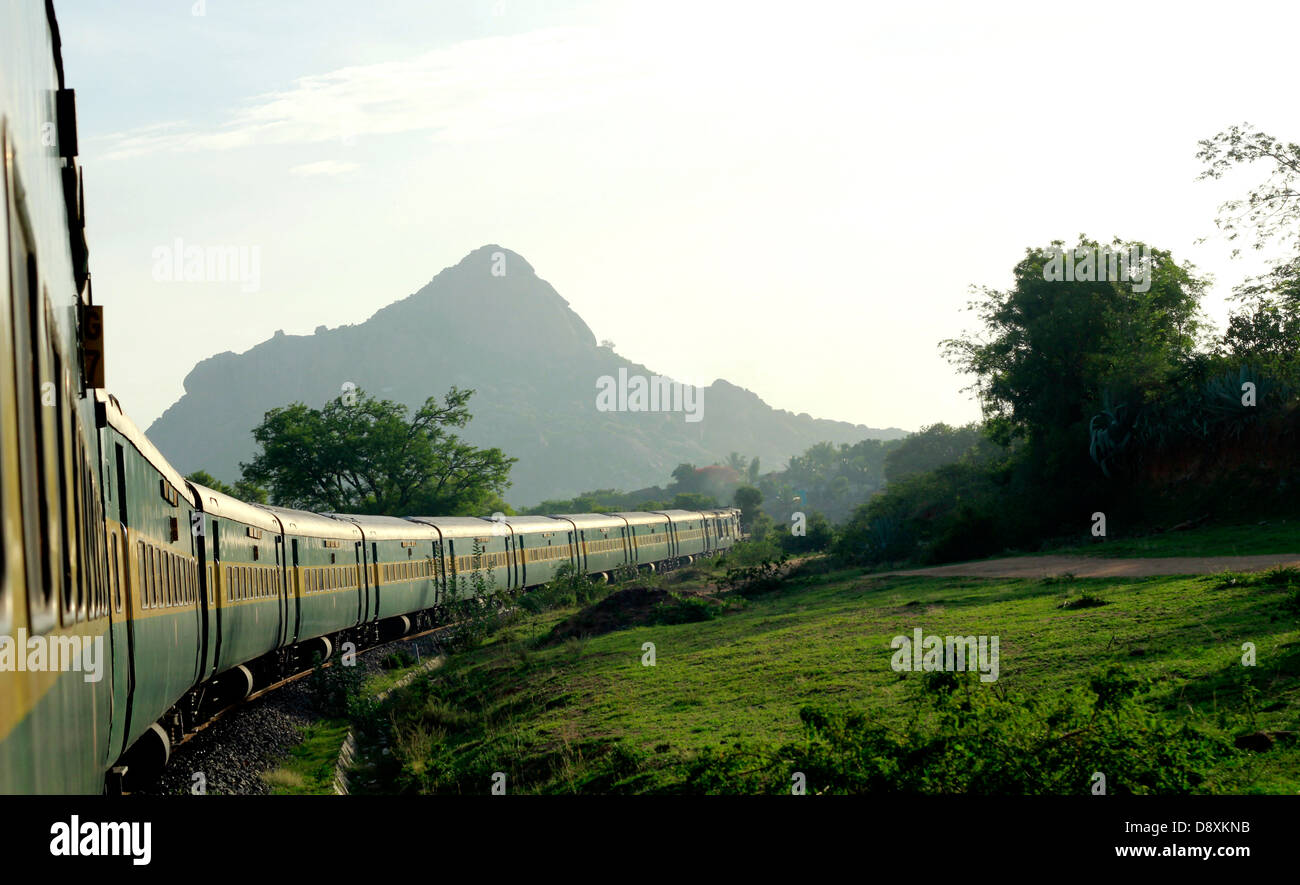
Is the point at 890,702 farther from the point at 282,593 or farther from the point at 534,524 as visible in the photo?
the point at 534,524

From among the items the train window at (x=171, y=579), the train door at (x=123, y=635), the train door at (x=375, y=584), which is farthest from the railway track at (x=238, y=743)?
the train door at (x=375, y=584)

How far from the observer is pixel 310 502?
62469 millimetres

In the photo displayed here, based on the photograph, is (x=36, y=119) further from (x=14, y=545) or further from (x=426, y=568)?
(x=426, y=568)

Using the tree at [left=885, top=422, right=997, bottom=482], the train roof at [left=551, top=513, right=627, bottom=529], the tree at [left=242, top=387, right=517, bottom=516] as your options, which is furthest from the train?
the tree at [left=885, top=422, right=997, bottom=482]

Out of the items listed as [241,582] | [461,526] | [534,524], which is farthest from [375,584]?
[534,524]

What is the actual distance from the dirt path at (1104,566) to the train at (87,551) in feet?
46.3

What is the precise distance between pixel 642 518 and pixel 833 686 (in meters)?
40.4

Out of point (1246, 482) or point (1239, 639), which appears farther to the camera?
point (1246, 482)

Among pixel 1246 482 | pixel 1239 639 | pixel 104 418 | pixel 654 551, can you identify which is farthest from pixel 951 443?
pixel 104 418

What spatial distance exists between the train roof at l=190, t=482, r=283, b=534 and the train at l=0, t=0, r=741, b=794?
5 cm

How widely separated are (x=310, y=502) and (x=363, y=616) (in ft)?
131

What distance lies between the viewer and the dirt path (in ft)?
63.6

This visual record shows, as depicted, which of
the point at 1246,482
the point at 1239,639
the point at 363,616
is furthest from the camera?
the point at 1246,482

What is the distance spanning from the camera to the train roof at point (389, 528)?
84.0 feet
